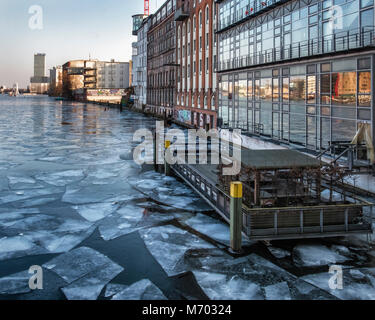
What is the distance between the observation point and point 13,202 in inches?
679

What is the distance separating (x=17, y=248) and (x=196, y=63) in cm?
4422

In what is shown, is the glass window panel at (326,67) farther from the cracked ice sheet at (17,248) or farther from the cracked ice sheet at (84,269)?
the cracked ice sheet at (17,248)

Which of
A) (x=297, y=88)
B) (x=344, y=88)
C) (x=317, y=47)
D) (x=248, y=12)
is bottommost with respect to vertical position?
(x=344, y=88)

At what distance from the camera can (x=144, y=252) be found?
12.0 meters

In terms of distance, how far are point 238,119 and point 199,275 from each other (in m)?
29.0

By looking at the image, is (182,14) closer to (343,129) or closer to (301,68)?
(301,68)

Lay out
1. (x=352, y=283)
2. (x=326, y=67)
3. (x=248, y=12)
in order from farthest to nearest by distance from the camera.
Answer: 1. (x=248, y=12)
2. (x=326, y=67)
3. (x=352, y=283)

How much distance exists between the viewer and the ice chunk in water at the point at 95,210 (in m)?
15.5

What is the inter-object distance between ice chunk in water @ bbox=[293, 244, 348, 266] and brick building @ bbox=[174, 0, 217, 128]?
34054mm

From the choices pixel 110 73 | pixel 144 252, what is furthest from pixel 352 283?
pixel 110 73

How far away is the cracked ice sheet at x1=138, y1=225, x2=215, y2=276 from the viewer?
1101cm

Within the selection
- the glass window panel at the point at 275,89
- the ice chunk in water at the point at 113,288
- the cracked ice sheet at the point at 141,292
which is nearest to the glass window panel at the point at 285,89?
the glass window panel at the point at 275,89

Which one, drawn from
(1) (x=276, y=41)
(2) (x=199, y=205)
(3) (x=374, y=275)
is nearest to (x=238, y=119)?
(1) (x=276, y=41)
